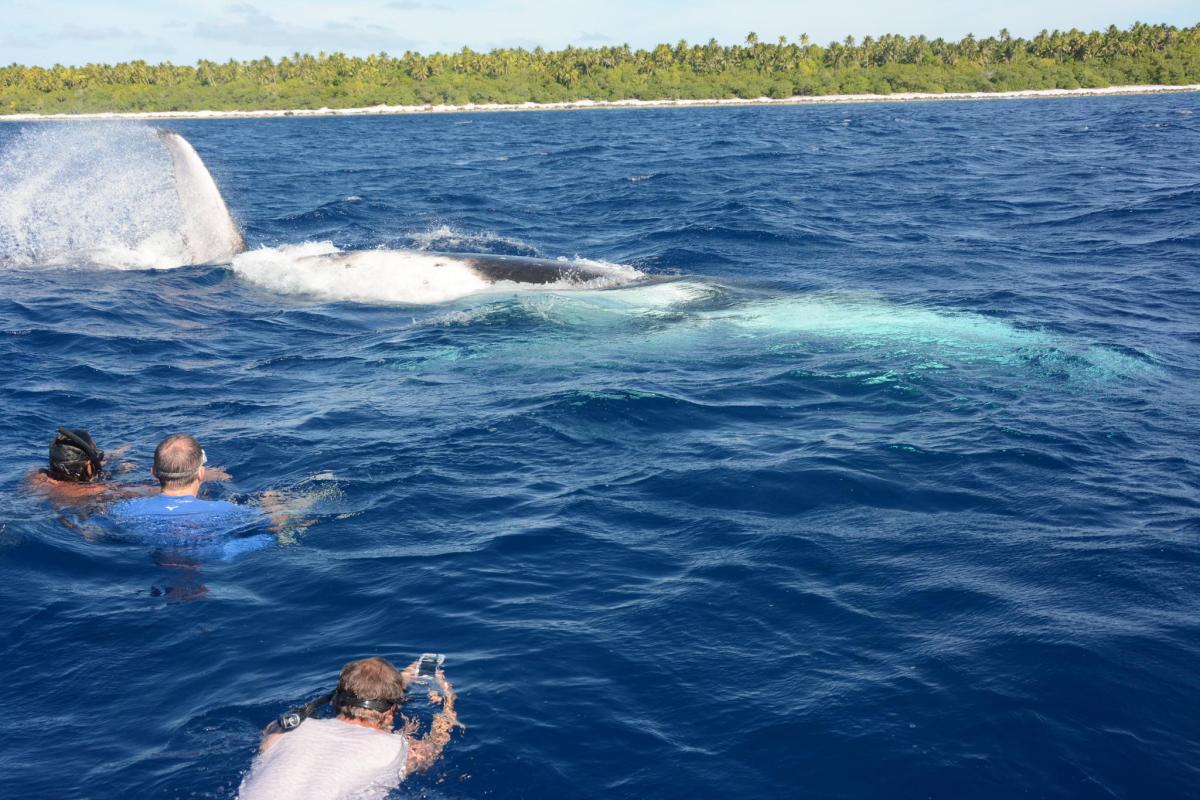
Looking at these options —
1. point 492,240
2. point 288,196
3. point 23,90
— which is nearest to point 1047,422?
point 492,240

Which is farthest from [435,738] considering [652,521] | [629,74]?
[629,74]

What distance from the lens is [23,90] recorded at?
146 m

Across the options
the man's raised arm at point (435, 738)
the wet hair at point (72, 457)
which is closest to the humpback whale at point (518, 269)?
the wet hair at point (72, 457)

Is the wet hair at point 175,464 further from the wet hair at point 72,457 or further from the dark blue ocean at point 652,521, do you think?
the wet hair at point 72,457

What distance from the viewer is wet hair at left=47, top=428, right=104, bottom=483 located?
9141 mm

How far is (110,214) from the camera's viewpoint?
2591 centimetres

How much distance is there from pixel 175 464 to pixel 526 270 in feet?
35.4

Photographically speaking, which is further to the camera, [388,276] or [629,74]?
[629,74]

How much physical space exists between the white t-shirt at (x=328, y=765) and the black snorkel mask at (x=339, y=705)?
8 centimetres

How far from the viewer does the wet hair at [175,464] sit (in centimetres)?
851

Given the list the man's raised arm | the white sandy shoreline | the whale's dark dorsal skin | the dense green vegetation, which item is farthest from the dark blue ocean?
the dense green vegetation

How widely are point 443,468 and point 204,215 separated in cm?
1398

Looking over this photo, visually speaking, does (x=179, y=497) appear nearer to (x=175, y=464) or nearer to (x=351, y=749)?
(x=175, y=464)

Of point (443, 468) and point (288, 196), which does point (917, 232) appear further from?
point (288, 196)
